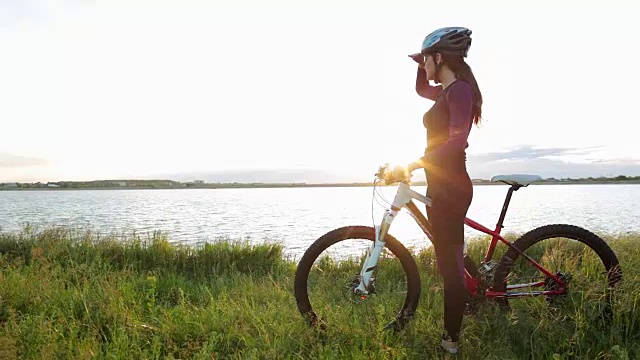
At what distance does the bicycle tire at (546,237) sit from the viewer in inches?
161

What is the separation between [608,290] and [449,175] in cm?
213

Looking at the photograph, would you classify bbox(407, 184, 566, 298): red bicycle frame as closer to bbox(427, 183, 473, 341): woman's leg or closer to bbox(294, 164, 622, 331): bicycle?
bbox(294, 164, 622, 331): bicycle

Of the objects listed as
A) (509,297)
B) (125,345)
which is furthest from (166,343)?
(509,297)

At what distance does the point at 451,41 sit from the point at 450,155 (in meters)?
0.84

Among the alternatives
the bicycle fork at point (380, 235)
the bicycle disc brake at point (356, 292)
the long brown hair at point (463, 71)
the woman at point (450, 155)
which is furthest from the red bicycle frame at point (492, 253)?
the long brown hair at point (463, 71)

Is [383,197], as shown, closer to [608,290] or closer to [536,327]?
[536,327]

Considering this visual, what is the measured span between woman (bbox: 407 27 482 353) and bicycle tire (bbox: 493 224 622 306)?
0.74m

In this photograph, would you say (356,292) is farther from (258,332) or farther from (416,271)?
(258,332)

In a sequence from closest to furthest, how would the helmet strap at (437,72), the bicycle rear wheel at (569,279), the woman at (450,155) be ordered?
the woman at (450,155)
the helmet strap at (437,72)
the bicycle rear wheel at (569,279)

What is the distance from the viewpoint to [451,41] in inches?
133

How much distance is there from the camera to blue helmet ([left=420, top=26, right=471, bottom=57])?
338cm

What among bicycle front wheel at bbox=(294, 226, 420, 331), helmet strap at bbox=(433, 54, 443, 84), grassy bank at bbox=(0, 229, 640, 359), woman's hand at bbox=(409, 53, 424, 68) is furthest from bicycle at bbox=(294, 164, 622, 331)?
woman's hand at bbox=(409, 53, 424, 68)

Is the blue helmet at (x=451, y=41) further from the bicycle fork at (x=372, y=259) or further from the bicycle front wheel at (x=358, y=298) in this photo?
the bicycle front wheel at (x=358, y=298)

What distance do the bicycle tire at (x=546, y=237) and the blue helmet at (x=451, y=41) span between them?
1.81m
